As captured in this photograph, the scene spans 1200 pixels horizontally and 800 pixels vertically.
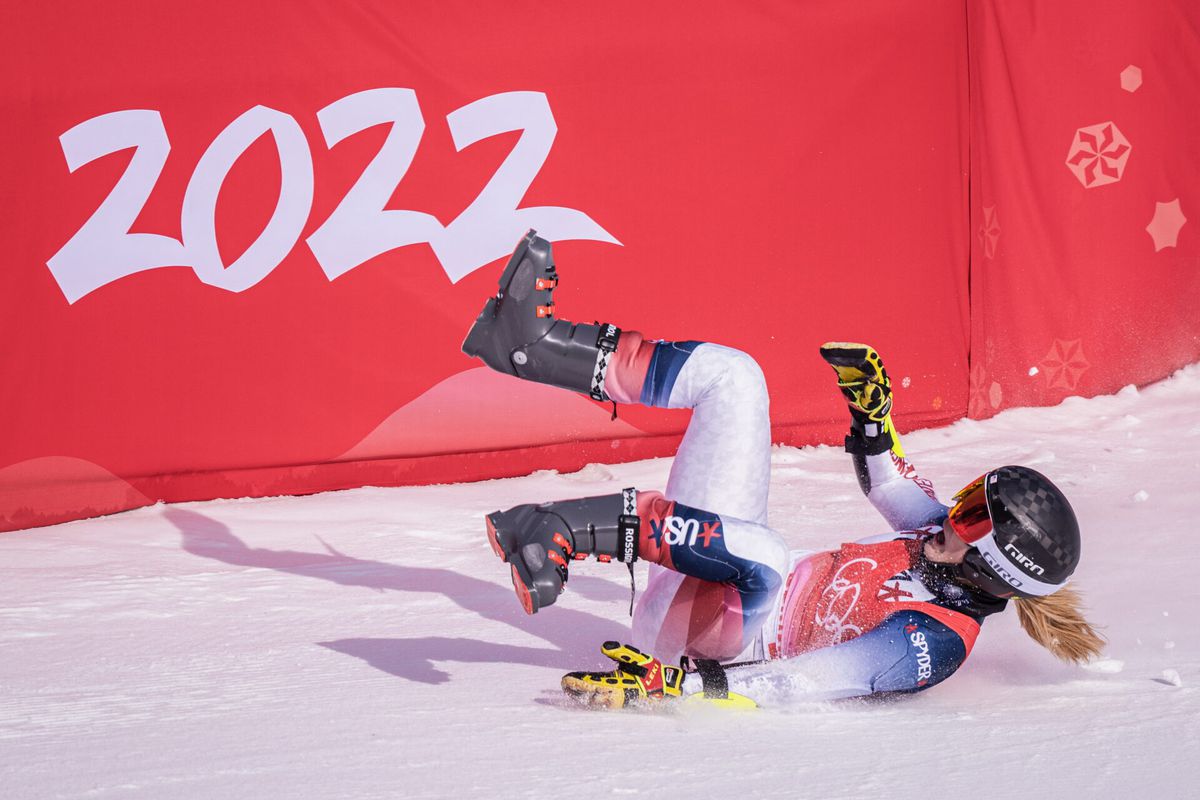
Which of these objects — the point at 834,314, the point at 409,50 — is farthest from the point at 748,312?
the point at 409,50

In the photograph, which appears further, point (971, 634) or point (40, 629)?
point (40, 629)

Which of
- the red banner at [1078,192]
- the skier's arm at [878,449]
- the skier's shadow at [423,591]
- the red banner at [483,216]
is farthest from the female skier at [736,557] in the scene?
the red banner at [1078,192]

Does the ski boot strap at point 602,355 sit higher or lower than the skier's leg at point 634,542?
higher

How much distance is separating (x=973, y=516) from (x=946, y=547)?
0.33 feet

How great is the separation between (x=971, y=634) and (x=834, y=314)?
9.42 feet

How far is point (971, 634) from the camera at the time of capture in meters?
2.58

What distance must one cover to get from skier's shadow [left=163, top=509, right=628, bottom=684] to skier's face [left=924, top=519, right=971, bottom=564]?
2.77ft

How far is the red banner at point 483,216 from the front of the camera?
183 inches

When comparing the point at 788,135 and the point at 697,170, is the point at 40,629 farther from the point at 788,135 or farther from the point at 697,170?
the point at 788,135

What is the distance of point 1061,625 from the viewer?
2639mm

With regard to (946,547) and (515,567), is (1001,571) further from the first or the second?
(515,567)

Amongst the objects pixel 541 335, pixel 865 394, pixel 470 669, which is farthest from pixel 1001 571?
pixel 470 669

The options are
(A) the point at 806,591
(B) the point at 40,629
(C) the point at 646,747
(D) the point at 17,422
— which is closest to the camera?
(C) the point at 646,747

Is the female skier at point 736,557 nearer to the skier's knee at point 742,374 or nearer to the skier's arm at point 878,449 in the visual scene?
the skier's knee at point 742,374
